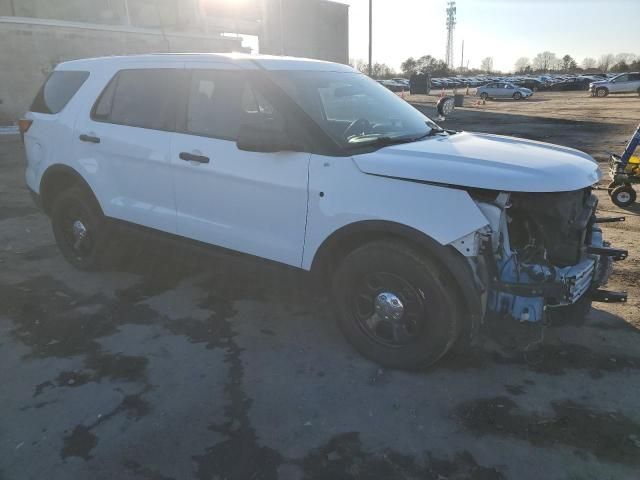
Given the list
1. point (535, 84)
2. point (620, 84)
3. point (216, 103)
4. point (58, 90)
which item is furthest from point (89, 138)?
point (535, 84)

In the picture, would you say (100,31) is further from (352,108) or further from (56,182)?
(352,108)

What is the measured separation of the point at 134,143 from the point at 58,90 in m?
1.46

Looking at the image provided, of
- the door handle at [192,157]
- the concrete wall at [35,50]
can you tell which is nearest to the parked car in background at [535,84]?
the concrete wall at [35,50]

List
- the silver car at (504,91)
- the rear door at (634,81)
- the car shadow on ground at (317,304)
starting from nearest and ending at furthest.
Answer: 1. the car shadow on ground at (317,304)
2. the rear door at (634,81)
3. the silver car at (504,91)

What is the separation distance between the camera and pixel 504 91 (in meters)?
41.4

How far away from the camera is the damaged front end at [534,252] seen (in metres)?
2.91

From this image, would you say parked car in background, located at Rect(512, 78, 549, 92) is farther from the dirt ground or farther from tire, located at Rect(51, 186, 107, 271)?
tire, located at Rect(51, 186, 107, 271)

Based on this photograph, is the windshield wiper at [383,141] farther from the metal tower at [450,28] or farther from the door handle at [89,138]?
the metal tower at [450,28]

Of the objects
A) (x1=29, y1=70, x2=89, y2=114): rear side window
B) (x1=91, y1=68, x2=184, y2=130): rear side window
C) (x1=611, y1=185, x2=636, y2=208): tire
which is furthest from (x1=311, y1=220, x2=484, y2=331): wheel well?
(x1=611, y1=185, x2=636, y2=208): tire

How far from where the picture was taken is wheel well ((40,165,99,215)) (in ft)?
15.3

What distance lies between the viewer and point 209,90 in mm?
3820

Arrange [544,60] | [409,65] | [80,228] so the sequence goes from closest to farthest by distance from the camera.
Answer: [80,228]
[409,65]
[544,60]

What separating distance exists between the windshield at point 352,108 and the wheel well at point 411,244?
59cm

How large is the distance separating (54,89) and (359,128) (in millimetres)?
3293
